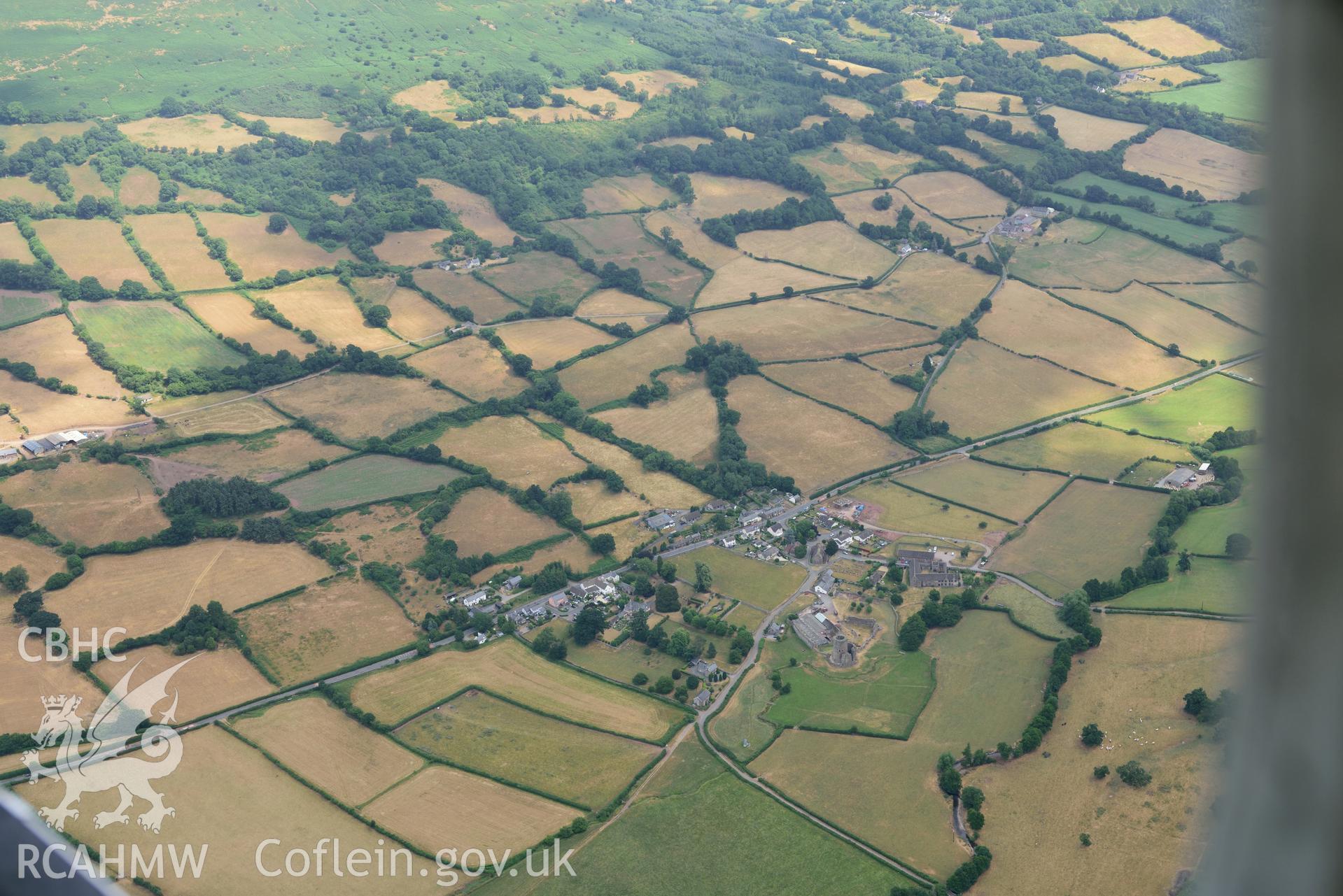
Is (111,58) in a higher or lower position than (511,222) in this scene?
higher

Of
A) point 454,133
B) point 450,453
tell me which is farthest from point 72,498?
point 454,133

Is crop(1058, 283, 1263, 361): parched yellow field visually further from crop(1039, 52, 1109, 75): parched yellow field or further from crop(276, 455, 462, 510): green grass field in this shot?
crop(1039, 52, 1109, 75): parched yellow field

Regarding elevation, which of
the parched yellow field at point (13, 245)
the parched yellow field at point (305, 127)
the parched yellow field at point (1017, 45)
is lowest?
the parched yellow field at point (13, 245)

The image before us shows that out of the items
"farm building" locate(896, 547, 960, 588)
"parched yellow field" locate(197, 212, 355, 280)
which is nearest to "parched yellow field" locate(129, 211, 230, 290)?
"parched yellow field" locate(197, 212, 355, 280)

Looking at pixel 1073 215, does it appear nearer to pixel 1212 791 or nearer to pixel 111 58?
pixel 111 58

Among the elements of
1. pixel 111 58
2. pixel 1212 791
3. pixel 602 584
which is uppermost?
pixel 1212 791

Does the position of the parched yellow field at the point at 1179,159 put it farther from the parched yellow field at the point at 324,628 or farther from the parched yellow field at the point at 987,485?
the parched yellow field at the point at 324,628

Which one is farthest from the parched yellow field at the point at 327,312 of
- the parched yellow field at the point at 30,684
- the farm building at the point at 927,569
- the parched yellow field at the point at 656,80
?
the parched yellow field at the point at 656,80
